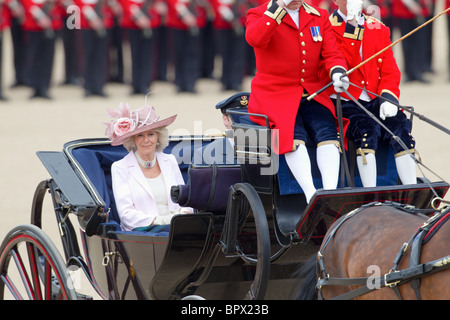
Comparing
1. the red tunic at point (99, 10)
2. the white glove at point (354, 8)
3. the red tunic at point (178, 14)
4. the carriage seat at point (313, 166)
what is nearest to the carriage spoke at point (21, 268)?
the carriage seat at point (313, 166)

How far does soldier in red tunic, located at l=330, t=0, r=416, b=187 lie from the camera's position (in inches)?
152

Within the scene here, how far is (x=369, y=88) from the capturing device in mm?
4035

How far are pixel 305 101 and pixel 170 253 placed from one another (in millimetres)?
868

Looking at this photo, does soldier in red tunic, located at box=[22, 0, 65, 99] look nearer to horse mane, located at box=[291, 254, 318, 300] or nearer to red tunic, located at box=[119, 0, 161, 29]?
red tunic, located at box=[119, 0, 161, 29]

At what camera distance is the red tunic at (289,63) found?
152 inches

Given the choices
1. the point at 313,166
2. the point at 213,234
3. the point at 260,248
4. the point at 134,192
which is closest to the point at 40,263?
the point at 134,192

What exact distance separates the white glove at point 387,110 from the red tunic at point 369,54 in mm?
184

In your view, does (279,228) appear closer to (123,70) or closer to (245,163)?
(245,163)

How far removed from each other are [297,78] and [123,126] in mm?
851

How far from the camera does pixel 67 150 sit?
4348 mm

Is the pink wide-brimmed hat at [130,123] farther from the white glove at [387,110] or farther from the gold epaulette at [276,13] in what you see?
the white glove at [387,110]

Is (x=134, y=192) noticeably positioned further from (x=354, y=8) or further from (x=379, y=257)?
(x=379, y=257)

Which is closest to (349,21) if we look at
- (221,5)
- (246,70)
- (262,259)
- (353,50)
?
(353,50)

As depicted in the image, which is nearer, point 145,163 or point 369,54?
point 369,54
